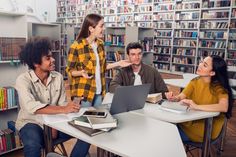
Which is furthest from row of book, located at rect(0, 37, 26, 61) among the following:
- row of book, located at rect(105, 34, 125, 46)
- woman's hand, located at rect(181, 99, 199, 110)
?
row of book, located at rect(105, 34, 125, 46)

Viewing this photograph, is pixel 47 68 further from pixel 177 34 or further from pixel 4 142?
pixel 177 34

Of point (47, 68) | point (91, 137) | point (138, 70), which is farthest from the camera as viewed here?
point (138, 70)

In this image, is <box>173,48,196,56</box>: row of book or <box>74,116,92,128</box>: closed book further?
<box>173,48,196,56</box>: row of book

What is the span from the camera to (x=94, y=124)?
1.47 meters

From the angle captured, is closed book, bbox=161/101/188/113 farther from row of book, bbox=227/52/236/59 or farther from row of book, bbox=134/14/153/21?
row of book, bbox=134/14/153/21

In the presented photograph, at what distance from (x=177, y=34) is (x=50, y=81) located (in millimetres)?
7523

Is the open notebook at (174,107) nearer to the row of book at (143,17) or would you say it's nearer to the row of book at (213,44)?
the row of book at (213,44)

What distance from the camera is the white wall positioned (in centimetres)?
773

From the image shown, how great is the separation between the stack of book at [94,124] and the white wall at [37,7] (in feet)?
22.9

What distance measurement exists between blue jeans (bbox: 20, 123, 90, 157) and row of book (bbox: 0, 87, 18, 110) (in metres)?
0.94

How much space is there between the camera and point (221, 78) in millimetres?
2061

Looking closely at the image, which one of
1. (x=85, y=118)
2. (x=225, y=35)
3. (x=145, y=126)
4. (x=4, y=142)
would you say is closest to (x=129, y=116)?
(x=145, y=126)

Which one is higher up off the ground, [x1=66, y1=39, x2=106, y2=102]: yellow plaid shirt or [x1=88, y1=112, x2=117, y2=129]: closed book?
[x1=66, y1=39, x2=106, y2=102]: yellow plaid shirt

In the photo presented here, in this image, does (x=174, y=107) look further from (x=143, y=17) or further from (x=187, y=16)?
(x=143, y=17)
